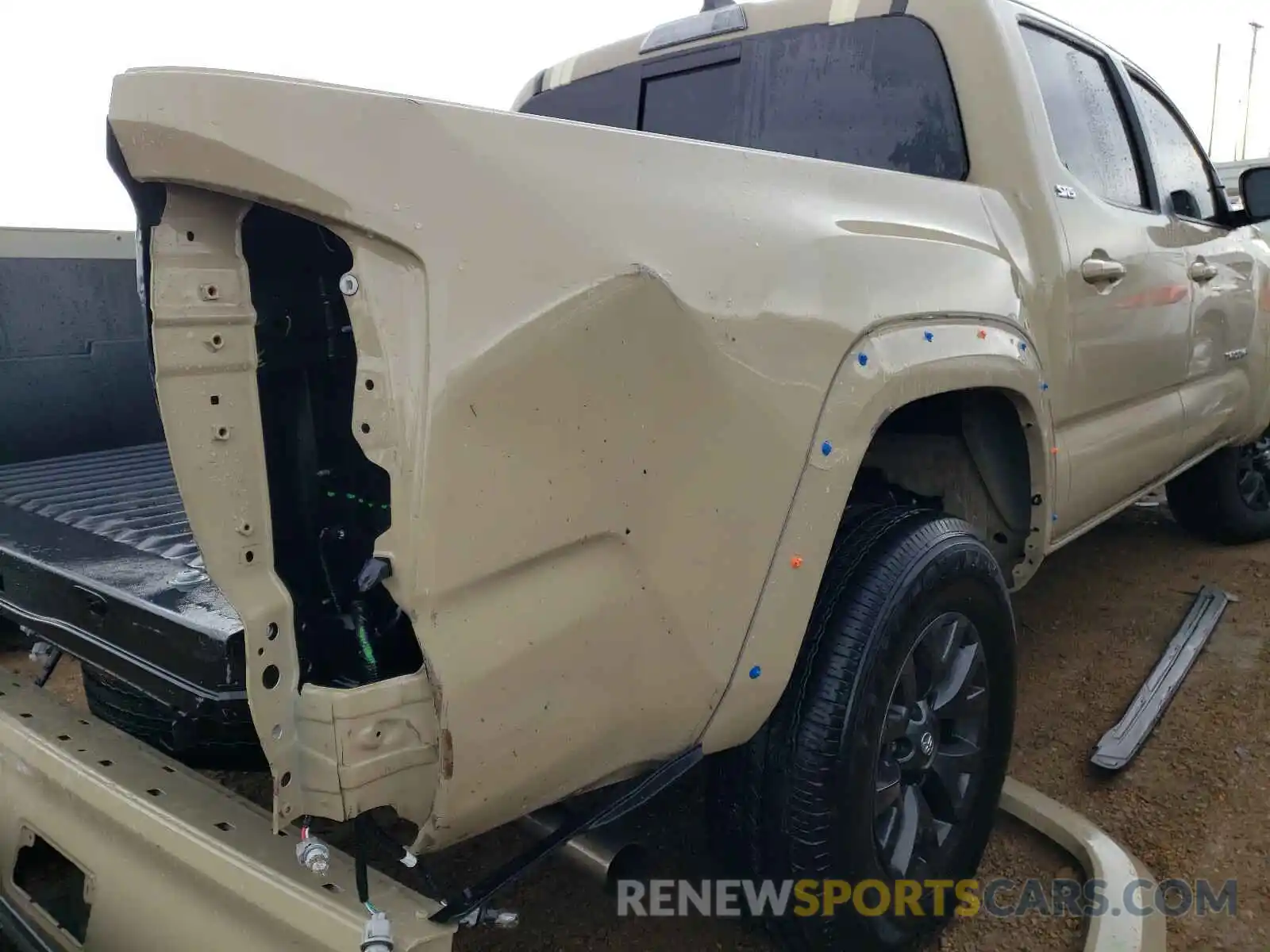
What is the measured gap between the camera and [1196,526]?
5.05 m

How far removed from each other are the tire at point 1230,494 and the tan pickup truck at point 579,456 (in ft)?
10.1

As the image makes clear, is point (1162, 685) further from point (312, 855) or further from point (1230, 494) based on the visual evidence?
point (312, 855)

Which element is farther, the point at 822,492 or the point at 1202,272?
the point at 1202,272

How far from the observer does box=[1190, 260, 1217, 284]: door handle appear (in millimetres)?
3520

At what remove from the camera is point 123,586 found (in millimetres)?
1694

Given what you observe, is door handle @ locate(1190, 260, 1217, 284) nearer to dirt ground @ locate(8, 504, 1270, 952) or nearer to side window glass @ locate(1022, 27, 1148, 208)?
side window glass @ locate(1022, 27, 1148, 208)

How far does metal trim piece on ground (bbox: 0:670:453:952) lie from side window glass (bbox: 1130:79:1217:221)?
11.7ft

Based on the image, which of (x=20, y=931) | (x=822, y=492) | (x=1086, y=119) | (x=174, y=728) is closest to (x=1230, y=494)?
(x=1086, y=119)

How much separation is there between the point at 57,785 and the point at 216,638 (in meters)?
0.68

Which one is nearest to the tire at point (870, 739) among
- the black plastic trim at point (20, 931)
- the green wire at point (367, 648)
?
the green wire at point (367, 648)

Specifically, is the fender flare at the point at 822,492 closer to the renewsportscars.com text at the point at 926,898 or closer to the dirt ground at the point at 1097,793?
the renewsportscars.com text at the point at 926,898

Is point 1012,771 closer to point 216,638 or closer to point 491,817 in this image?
point 491,817

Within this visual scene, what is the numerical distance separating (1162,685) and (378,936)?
306 cm

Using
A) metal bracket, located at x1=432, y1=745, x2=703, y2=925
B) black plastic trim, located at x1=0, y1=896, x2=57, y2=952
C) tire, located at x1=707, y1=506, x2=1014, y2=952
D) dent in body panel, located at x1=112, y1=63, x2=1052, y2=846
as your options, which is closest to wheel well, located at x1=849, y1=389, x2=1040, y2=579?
tire, located at x1=707, y1=506, x2=1014, y2=952
